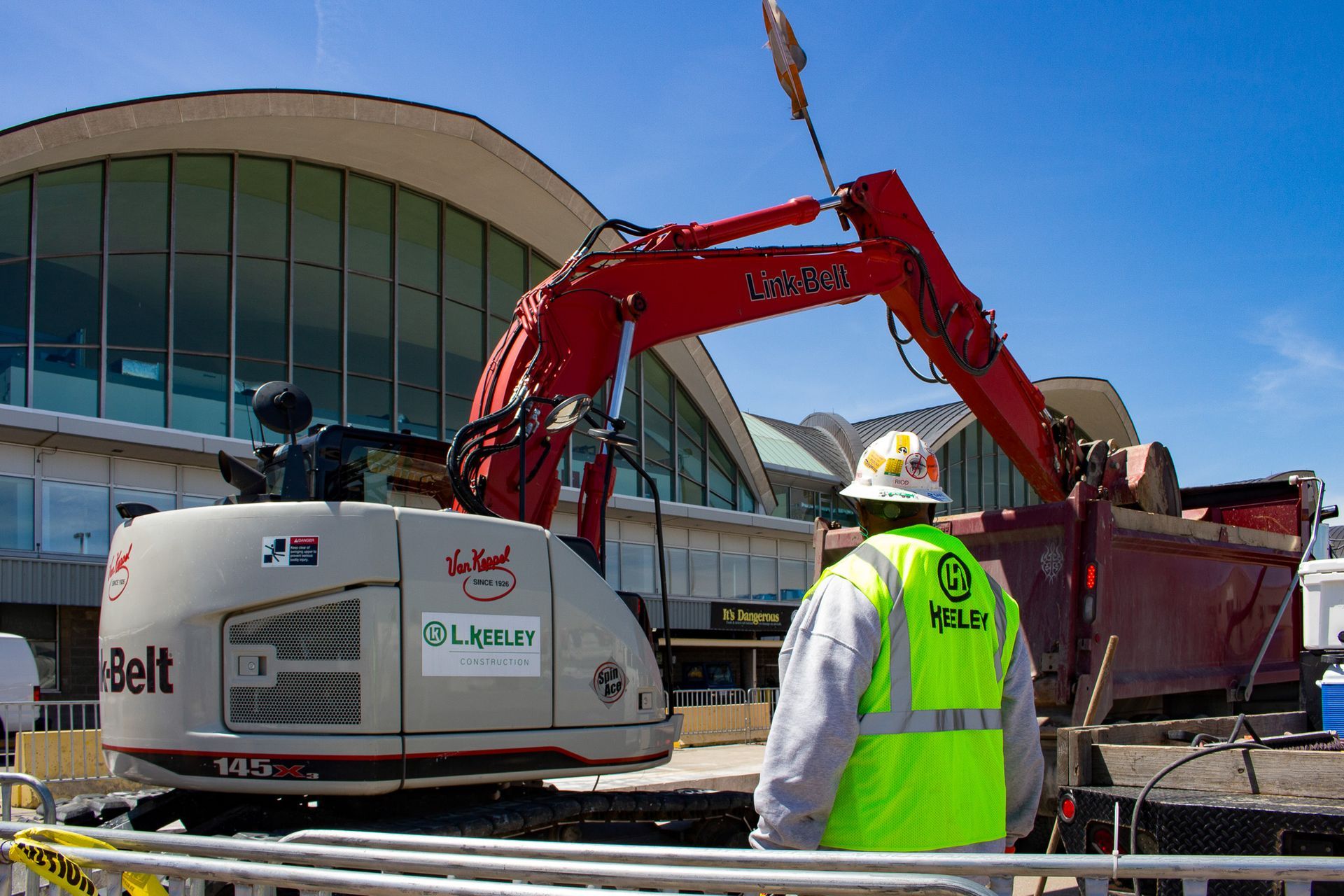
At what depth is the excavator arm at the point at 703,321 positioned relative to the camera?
6867 mm

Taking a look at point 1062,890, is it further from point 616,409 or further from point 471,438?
point 471,438

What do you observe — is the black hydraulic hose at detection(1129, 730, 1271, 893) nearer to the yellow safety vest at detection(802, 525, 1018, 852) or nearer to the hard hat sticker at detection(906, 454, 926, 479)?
the yellow safety vest at detection(802, 525, 1018, 852)

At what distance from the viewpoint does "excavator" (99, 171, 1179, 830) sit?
5.39 meters

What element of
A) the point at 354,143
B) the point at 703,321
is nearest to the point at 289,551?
the point at 703,321

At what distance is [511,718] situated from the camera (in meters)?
5.80

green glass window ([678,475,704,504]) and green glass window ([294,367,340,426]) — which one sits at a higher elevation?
green glass window ([294,367,340,426])

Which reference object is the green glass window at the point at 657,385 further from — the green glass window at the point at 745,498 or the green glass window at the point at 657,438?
the green glass window at the point at 745,498

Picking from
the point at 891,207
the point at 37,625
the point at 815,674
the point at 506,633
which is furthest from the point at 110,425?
the point at 815,674

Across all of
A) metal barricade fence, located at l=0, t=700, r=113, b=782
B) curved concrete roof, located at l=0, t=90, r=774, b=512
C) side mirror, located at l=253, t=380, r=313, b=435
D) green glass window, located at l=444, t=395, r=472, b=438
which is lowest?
metal barricade fence, located at l=0, t=700, r=113, b=782

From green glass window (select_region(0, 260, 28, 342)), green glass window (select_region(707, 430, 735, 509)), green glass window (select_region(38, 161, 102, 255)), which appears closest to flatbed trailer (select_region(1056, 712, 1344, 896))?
green glass window (select_region(0, 260, 28, 342))

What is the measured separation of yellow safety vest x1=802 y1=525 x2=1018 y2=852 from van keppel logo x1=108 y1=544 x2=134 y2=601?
3875 mm

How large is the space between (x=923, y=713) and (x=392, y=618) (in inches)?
115

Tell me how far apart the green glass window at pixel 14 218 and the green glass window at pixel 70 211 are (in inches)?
9.2

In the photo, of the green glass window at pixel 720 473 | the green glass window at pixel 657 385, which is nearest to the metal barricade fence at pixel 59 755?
the green glass window at pixel 657 385
